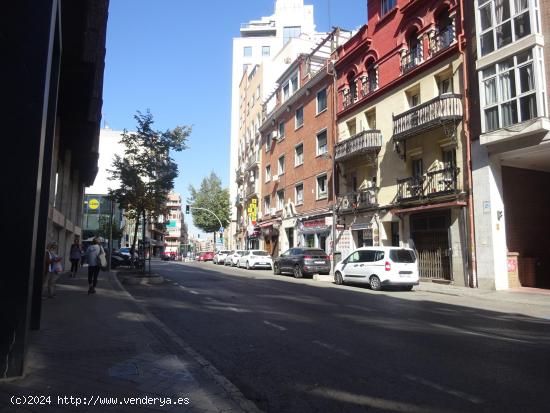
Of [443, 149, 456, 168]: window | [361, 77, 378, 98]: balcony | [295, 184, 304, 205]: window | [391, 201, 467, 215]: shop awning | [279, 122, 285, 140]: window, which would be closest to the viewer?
[391, 201, 467, 215]: shop awning

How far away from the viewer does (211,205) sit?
62.5m

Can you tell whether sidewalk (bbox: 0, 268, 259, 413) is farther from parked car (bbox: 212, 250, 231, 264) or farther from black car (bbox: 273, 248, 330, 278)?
parked car (bbox: 212, 250, 231, 264)

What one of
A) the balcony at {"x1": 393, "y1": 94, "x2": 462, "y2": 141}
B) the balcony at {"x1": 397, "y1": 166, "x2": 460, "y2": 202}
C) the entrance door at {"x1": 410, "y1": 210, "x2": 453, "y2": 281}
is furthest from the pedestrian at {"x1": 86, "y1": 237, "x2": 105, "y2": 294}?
the balcony at {"x1": 393, "y1": 94, "x2": 462, "y2": 141}

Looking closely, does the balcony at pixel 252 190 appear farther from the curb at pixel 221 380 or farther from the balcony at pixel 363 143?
the curb at pixel 221 380

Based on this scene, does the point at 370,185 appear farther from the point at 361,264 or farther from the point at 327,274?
the point at 361,264

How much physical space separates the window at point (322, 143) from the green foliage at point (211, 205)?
31.2 meters

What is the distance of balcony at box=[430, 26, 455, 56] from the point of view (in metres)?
20.9

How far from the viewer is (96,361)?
18.7 ft

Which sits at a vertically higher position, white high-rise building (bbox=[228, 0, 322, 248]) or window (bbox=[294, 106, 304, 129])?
white high-rise building (bbox=[228, 0, 322, 248])

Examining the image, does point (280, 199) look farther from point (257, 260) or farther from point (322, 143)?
point (322, 143)

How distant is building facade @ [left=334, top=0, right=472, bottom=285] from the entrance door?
47mm

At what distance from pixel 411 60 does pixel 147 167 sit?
579 inches

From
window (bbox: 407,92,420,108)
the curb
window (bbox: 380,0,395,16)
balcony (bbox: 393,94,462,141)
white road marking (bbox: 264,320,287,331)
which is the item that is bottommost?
the curb

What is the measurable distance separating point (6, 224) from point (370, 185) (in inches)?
923
